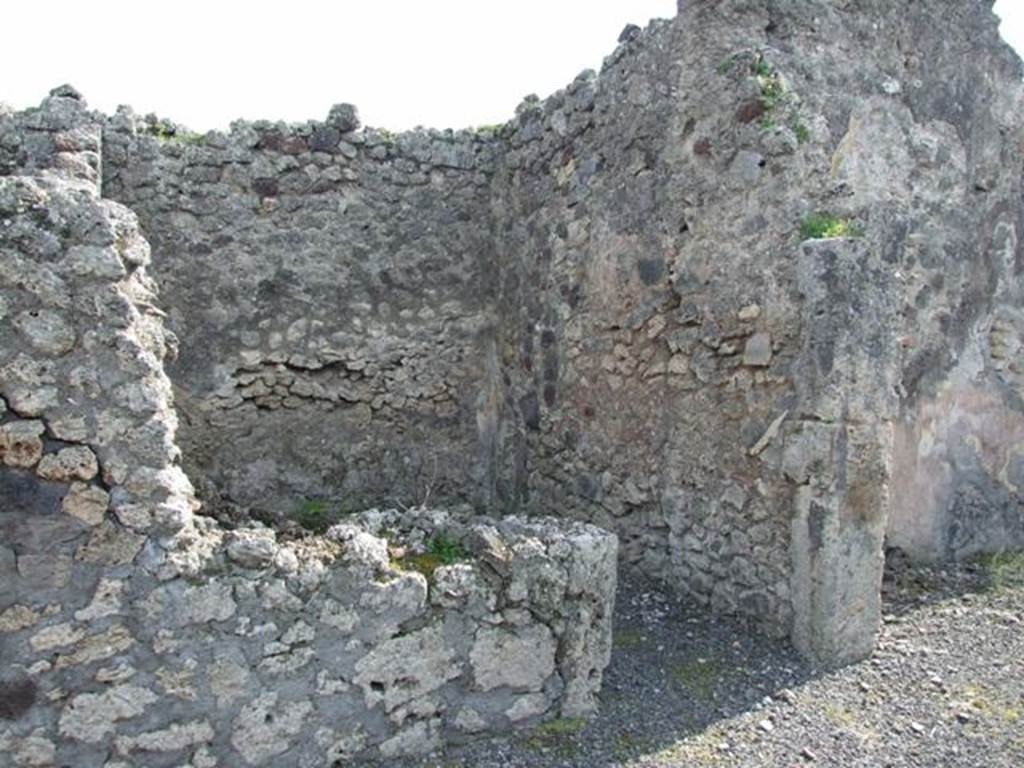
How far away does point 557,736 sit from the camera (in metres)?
3.66

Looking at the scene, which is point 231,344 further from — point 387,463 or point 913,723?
point 913,723

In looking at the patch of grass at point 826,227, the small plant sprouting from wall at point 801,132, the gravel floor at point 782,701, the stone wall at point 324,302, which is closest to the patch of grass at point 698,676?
the gravel floor at point 782,701

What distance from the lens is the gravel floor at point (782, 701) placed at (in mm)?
3617

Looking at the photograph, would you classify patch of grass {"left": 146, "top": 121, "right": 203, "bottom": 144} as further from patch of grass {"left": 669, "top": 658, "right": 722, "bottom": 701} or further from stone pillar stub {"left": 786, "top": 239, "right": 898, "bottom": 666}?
patch of grass {"left": 669, "top": 658, "right": 722, "bottom": 701}

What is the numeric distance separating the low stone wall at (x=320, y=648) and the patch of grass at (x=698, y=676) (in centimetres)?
56

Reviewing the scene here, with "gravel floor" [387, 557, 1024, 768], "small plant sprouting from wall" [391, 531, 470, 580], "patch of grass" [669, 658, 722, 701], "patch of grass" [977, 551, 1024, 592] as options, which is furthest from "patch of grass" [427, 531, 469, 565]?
"patch of grass" [977, 551, 1024, 592]

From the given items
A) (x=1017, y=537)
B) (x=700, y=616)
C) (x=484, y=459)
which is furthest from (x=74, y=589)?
(x=1017, y=537)

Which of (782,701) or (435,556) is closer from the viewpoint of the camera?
(435,556)

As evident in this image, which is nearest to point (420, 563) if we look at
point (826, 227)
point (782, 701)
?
point (782, 701)

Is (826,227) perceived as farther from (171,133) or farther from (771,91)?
(171,133)

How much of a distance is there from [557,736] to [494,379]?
361 centimetres

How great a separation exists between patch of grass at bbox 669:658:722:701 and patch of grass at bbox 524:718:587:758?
627 mm

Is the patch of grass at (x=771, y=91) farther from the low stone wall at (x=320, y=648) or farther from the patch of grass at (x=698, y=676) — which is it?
the patch of grass at (x=698, y=676)

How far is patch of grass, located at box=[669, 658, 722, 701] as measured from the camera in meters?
4.10
